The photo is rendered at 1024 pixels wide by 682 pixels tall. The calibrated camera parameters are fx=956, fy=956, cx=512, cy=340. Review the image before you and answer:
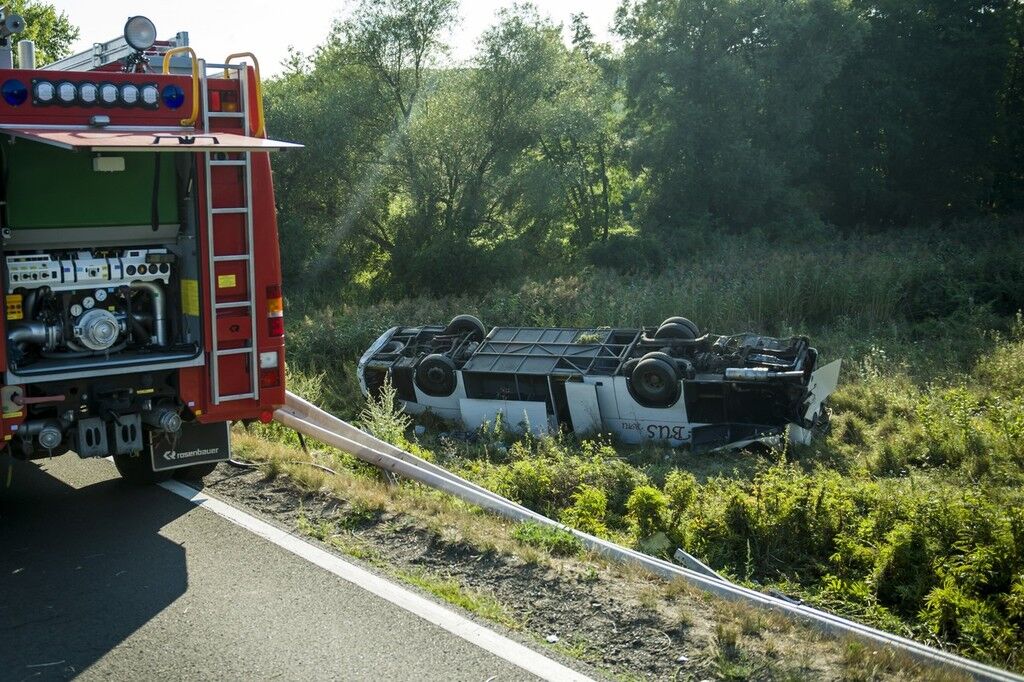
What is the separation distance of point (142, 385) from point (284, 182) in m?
20.6

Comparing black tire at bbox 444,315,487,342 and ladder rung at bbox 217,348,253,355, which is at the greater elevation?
ladder rung at bbox 217,348,253,355

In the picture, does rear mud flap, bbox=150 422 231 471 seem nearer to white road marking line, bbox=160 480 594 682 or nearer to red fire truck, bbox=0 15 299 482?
red fire truck, bbox=0 15 299 482

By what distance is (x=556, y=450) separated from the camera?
30.7 feet

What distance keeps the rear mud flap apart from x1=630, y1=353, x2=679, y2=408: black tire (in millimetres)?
4395

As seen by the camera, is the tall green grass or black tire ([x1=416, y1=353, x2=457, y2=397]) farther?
the tall green grass

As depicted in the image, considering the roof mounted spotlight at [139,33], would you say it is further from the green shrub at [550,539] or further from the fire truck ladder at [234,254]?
the green shrub at [550,539]

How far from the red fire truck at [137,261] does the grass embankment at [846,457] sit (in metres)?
2.27

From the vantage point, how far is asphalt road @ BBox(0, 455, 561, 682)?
184 inches

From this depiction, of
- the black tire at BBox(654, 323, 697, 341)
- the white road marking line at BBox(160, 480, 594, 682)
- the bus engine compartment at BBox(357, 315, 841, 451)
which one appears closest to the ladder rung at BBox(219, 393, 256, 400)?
the white road marking line at BBox(160, 480, 594, 682)

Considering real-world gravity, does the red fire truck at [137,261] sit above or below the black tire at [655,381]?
above

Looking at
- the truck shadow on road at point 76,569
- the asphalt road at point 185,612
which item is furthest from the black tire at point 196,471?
the asphalt road at point 185,612

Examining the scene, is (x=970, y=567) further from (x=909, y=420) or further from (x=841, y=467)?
(x=909, y=420)

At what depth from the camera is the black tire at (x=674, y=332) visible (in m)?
11.1

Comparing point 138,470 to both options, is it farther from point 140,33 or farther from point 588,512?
point 588,512
